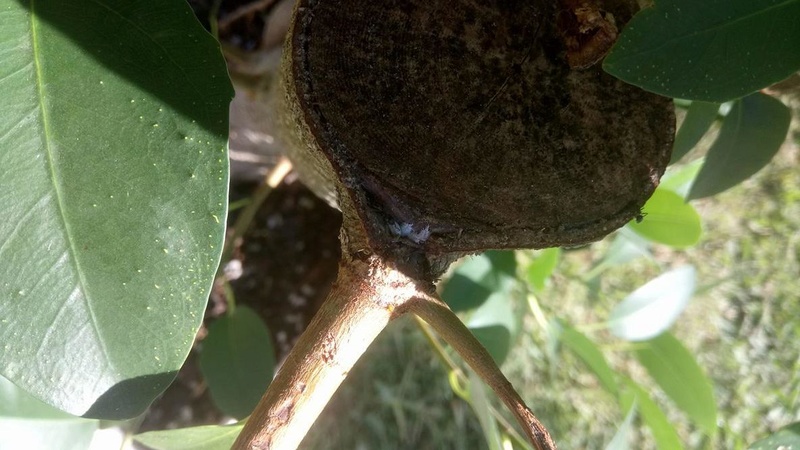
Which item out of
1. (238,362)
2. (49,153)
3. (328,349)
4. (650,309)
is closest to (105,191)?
(49,153)

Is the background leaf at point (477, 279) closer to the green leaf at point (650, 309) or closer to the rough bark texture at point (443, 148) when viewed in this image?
the green leaf at point (650, 309)

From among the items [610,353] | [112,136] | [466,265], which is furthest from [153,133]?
[610,353]

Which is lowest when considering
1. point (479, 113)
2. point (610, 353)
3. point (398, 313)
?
point (610, 353)

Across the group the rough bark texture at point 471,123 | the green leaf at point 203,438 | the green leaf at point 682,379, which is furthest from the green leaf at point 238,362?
the green leaf at point 682,379

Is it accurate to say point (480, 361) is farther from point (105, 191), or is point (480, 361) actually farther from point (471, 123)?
point (105, 191)

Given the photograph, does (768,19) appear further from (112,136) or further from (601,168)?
(112,136)
